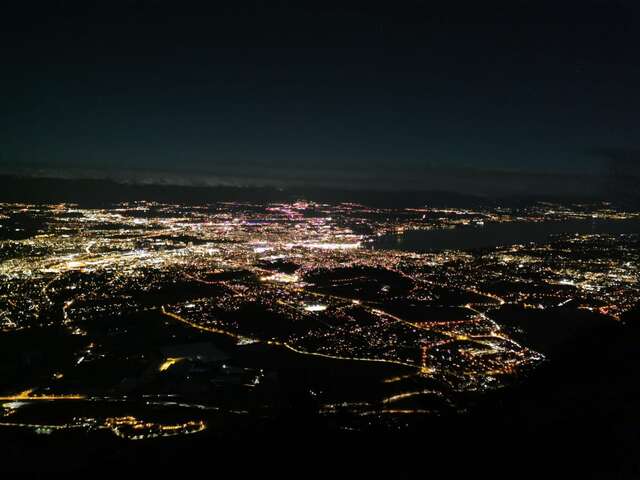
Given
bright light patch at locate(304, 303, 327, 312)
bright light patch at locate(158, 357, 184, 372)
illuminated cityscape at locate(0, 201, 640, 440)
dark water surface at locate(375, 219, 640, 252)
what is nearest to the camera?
illuminated cityscape at locate(0, 201, 640, 440)

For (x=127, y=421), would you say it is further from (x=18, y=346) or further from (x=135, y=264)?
(x=135, y=264)

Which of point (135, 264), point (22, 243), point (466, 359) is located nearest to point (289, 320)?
point (466, 359)

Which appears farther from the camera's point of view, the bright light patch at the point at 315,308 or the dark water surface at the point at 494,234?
the dark water surface at the point at 494,234

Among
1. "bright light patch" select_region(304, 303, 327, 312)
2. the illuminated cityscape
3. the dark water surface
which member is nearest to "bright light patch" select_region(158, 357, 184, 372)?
the illuminated cityscape

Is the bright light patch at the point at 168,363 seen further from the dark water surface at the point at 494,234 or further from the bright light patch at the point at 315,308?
the dark water surface at the point at 494,234

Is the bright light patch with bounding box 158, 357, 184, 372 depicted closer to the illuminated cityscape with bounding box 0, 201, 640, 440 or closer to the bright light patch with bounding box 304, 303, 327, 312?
the illuminated cityscape with bounding box 0, 201, 640, 440

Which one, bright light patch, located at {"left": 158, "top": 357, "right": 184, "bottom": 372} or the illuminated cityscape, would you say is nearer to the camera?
the illuminated cityscape

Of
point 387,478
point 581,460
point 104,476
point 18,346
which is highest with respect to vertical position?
point 581,460

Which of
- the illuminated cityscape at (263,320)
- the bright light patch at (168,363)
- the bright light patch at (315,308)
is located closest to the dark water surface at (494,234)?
the illuminated cityscape at (263,320)
